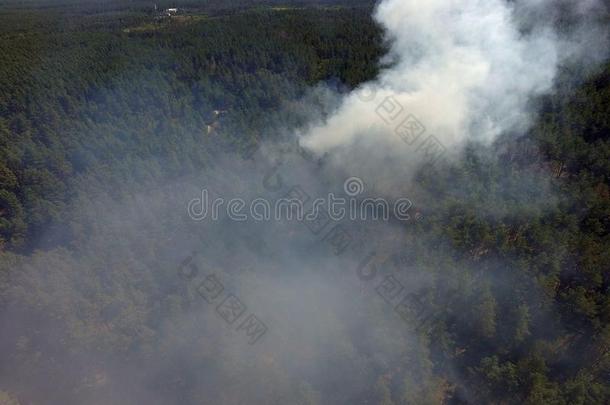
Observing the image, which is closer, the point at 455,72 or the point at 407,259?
the point at 407,259

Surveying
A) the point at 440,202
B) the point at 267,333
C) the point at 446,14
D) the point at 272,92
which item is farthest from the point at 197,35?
the point at 267,333

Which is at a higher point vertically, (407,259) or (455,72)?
(455,72)

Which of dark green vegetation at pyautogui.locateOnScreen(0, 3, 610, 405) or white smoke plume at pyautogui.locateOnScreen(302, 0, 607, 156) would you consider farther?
white smoke plume at pyautogui.locateOnScreen(302, 0, 607, 156)

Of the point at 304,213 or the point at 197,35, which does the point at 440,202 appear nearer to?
the point at 304,213

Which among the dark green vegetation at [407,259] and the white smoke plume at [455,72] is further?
the white smoke plume at [455,72]
